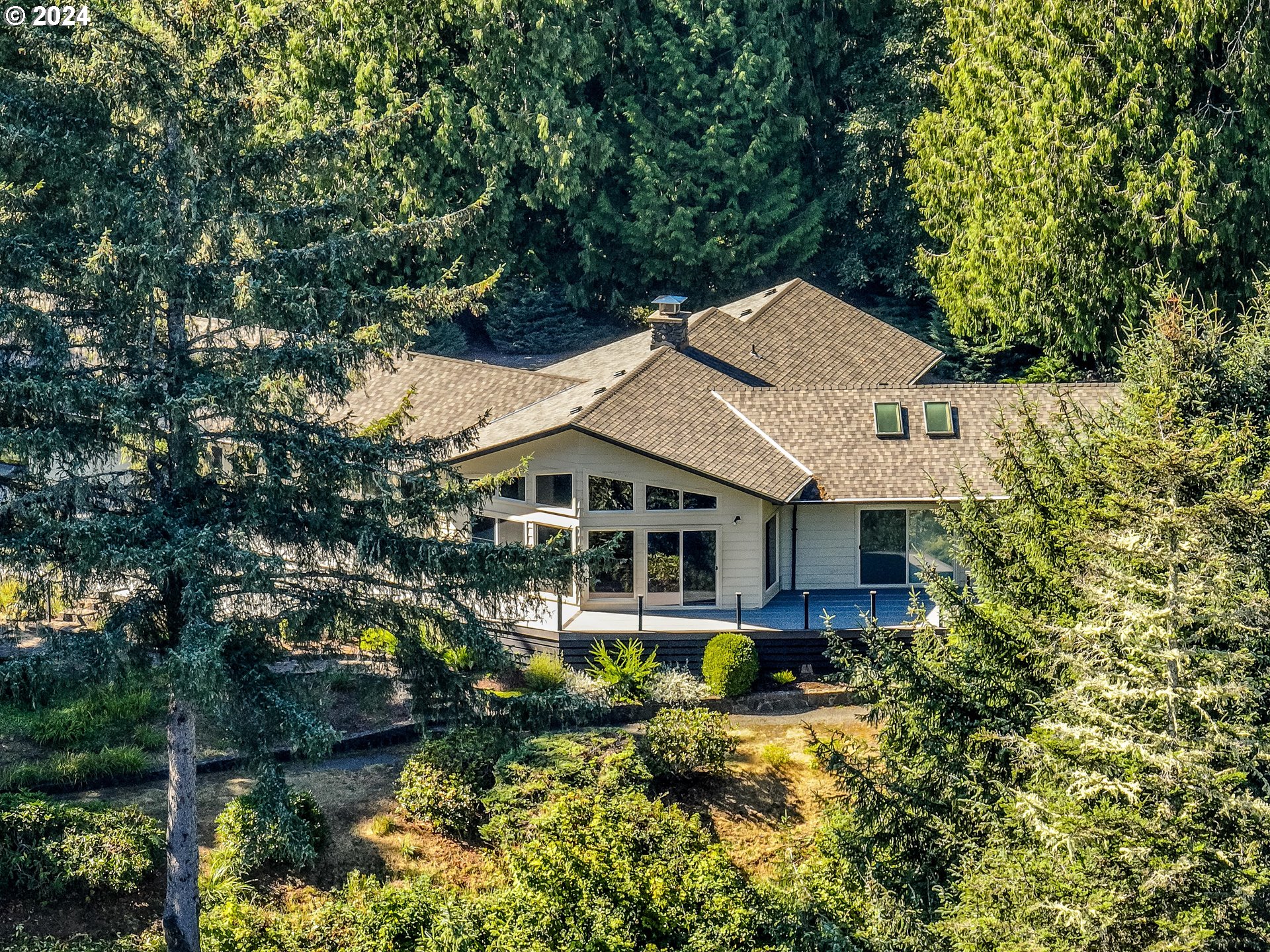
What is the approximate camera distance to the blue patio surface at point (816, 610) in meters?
28.9

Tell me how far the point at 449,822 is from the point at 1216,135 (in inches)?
962

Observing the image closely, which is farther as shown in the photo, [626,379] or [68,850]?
[626,379]

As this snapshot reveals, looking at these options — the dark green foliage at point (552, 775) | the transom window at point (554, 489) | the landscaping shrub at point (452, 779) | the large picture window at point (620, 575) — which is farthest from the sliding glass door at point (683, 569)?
the landscaping shrub at point (452, 779)

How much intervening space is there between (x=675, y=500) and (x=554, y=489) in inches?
101

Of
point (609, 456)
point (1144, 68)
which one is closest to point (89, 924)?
point (609, 456)

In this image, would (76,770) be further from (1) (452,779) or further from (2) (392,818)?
(1) (452,779)

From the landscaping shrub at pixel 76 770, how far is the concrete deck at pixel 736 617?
823 centimetres

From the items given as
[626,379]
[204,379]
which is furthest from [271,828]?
[626,379]

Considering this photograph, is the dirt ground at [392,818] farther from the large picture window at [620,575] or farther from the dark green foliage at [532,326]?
the dark green foliage at [532,326]

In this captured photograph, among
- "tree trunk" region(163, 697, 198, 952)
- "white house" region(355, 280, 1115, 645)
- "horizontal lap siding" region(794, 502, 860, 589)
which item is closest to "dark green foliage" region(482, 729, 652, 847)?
"tree trunk" region(163, 697, 198, 952)

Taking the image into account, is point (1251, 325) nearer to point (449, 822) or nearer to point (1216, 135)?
point (449, 822)

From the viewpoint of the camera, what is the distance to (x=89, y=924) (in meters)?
19.0

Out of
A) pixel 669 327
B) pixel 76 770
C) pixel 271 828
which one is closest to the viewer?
pixel 271 828

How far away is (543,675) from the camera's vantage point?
2673 centimetres
